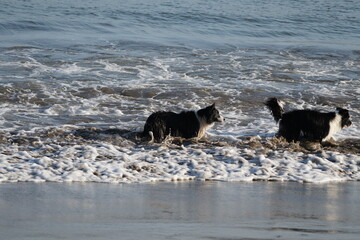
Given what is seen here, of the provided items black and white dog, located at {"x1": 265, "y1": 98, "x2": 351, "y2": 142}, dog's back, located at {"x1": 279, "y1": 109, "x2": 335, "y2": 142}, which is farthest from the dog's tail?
dog's back, located at {"x1": 279, "y1": 109, "x2": 335, "y2": 142}

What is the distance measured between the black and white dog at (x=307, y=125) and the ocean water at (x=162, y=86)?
1.01 feet

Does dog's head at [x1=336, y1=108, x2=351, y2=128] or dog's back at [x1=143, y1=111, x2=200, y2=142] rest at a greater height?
dog's head at [x1=336, y1=108, x2=351, y2=128]

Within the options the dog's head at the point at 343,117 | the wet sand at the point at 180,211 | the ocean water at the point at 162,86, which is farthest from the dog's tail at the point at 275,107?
the wet sand at the point at 180,211

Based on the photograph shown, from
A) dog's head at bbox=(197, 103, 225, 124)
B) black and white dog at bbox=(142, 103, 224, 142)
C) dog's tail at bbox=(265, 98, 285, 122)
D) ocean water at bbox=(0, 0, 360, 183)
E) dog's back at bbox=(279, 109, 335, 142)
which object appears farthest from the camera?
dog's head at bbox=(197, 103, 225, 124)

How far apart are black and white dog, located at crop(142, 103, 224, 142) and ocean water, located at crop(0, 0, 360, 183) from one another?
0.25m

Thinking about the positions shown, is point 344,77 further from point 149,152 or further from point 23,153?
point 23,153

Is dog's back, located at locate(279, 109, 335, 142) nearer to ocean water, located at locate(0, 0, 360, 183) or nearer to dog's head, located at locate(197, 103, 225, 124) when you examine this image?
ocean water, located at locate(0, 0, 360, 183)

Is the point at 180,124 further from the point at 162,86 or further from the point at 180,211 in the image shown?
the point at 162,86

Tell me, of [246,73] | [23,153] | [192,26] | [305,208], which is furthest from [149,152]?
[192,26]

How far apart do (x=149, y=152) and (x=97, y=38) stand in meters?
16.9

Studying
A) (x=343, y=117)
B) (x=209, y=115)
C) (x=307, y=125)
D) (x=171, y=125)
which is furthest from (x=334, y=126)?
(x=171, y=125)

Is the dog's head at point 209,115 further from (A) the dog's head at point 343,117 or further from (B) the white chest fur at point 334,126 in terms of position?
(A) the dog's head at point 343,117

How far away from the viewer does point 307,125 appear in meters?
11.2

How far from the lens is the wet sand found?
574 centimetres
